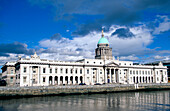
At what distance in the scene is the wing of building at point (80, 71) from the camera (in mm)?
84375

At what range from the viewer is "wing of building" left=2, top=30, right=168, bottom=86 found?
84.4 meters

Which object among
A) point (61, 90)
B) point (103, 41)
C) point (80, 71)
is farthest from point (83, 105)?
point (103, 41)

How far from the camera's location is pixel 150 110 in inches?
1692

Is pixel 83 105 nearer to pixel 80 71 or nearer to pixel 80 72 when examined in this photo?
pixel 80 72

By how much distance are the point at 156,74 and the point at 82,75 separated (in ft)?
192

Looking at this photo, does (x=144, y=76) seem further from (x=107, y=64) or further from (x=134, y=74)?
(x=107, y=64)

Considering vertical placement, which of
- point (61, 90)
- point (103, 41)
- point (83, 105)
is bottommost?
point (83, 105)

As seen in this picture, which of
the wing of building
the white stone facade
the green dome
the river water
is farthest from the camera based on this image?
the green dome

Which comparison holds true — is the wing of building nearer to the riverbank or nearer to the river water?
the riverbank

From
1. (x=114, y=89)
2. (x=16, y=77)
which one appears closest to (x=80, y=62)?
(x=114, y=89)

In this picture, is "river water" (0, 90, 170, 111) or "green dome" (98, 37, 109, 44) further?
"green dome" (98, 37, 109, 44)

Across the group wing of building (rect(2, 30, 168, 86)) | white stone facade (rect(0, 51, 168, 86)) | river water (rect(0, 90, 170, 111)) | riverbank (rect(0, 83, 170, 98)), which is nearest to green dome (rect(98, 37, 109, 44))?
wing of building (rect(2, 30, 168, 86))

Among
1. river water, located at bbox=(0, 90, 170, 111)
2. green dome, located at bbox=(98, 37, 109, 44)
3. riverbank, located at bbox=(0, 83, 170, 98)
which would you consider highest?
green dome, located at bbox=(98, 37, 109, 44)

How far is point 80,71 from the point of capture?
102m
